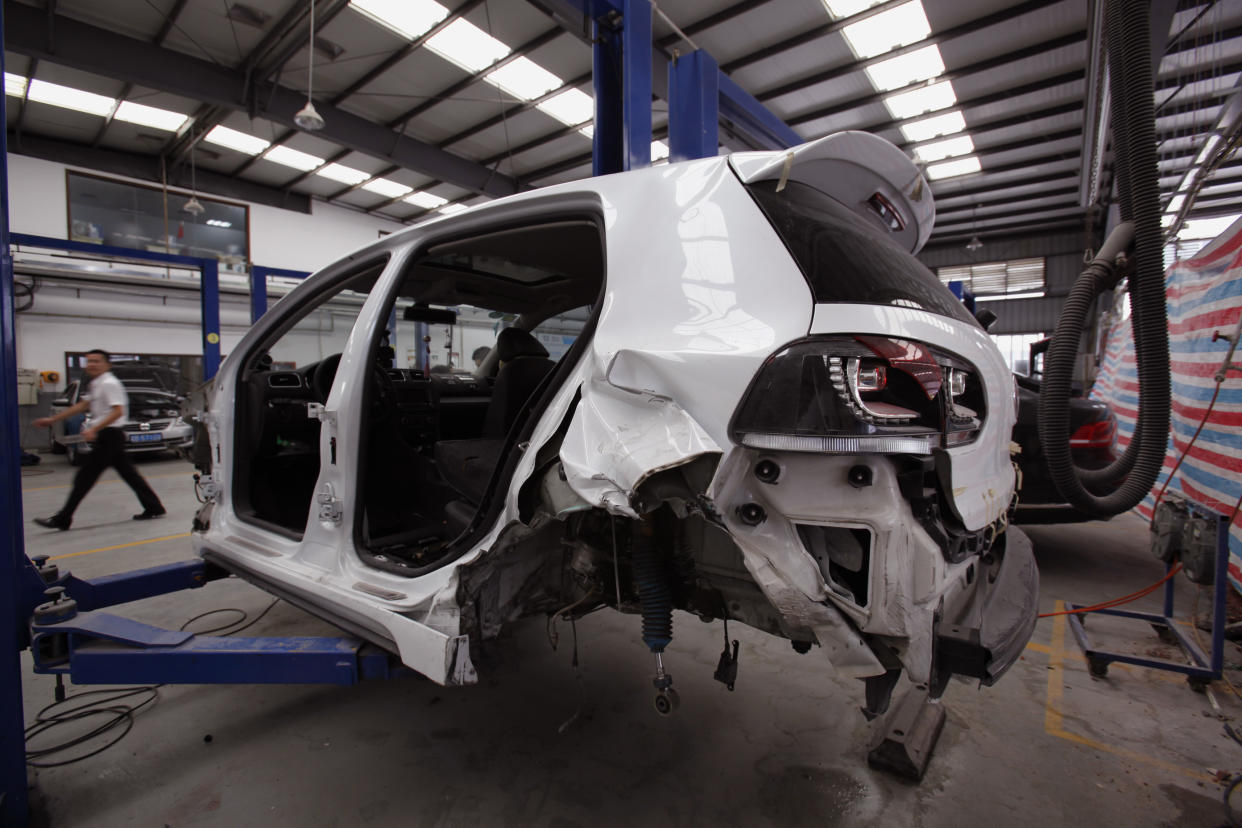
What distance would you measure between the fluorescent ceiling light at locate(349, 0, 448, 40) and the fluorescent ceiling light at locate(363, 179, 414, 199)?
6383mm

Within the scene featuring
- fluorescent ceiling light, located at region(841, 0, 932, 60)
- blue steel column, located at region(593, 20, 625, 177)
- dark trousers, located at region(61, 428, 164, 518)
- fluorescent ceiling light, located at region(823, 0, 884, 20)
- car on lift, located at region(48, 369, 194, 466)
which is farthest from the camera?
car on lift, located at region(48, 369, 194, 466)

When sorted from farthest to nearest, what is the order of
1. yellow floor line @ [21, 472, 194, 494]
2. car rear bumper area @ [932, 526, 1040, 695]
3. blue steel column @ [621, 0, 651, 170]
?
1. yellow floor line @ [21, 472, 194, 494]
2. blue steel column @ [621, 0, 651, 170]
3. car rear bumper area @ [932, 526, 1040, 695]

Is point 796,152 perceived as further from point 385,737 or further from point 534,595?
point 385,737

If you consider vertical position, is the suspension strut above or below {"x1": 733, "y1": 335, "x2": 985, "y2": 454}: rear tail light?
below

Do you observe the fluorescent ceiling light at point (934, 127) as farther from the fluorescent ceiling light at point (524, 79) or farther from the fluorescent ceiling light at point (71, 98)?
the fluorescent ceiling light at point (71, 98)

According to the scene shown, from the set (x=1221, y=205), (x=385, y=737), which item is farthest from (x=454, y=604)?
(x=1221, y=205)

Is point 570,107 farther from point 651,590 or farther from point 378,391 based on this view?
point 651,590

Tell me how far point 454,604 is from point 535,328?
2229 millimetres

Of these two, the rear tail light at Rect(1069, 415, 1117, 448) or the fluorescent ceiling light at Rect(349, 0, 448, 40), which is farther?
the fluorescent ceiling light at Rect(349, 0, 448, 40)

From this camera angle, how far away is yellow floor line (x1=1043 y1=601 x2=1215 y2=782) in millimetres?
1951

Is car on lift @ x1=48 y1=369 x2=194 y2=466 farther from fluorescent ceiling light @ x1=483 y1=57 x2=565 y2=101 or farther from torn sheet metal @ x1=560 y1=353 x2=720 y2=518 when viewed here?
torn sheet metal @ x1=560 y1=353 x2=720 y2=518

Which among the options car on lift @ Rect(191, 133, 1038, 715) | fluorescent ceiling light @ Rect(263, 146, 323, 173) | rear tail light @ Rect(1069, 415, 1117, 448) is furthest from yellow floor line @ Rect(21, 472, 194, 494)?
rear tail light @ Rect(1069, 415, 1117, 448)

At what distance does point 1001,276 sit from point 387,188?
55.6 feet

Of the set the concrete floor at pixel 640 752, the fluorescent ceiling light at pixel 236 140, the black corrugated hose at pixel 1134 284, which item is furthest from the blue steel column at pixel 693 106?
the fluorescent ceiling light at pixel 236 140
